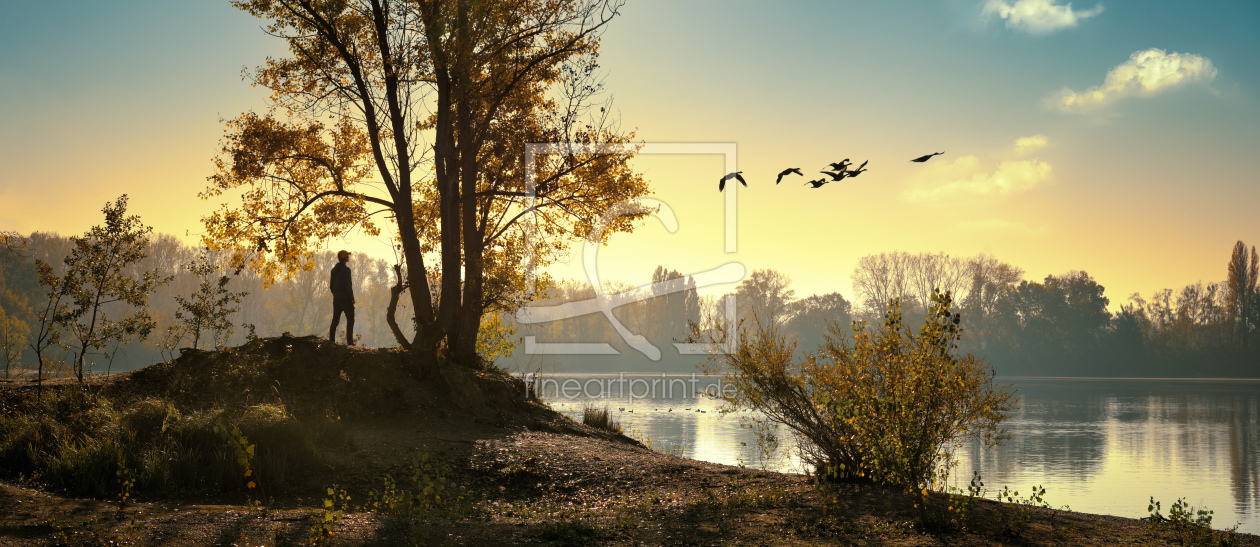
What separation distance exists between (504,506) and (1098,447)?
21.6 metres

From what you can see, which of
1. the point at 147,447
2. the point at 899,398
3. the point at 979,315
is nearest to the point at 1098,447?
the point at 899,398

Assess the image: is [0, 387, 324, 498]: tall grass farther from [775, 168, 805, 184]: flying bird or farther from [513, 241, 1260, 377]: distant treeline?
[513, 241, 1260, 377]: distant treeline

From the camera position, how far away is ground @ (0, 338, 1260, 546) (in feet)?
18.8

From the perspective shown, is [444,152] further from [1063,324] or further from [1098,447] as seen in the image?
[1063,324]

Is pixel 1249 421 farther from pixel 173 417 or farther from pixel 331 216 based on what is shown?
pixel 173 417

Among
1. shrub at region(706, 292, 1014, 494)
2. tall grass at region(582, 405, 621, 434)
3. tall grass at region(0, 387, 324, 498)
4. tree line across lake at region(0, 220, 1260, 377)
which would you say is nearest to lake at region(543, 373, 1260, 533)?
tall grass at region(582, 405, 621, 434)

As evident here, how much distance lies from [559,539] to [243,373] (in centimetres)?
692

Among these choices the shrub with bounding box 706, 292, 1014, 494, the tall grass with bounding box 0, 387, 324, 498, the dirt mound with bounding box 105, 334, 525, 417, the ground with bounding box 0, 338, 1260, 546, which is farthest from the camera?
the dirt mound with bounding box 105, 334, 525, 417

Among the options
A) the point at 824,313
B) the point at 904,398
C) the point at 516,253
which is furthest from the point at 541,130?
the point at 824,313

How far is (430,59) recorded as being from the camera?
547 inches

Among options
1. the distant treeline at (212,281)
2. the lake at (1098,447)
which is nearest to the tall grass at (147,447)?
the lake at (1098,447)

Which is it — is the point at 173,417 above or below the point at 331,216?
below

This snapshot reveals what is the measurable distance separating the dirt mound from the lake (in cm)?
451

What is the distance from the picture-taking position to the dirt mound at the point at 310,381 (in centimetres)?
1048
